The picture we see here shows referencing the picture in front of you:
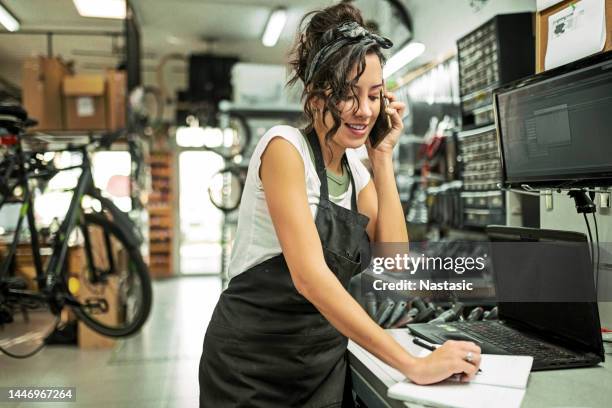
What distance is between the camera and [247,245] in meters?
1.17

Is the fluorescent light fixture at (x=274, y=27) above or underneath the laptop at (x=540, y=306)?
above

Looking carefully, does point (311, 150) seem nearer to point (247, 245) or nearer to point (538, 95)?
point (247, 245)

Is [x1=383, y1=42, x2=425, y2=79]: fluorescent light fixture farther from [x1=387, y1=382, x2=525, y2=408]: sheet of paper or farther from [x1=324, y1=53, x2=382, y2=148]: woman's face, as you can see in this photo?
[x1=387, y1=382, x2=525, y2=408]: sheet of paper

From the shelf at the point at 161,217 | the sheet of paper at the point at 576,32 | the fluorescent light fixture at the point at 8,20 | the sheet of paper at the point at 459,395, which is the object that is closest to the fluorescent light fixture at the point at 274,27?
the shelf at the point at 161,217

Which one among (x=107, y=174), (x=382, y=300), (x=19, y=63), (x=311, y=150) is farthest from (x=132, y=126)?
(x=311, y=150)

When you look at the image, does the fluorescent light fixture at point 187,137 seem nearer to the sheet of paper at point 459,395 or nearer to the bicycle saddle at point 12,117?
the bicycle saddle at point 12,117

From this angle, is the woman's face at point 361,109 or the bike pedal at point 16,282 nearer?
the woman's face at point 361,109

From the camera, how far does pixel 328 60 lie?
3.50 ft

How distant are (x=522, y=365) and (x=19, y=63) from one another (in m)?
3.27

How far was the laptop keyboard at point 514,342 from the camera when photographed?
1.12 meters

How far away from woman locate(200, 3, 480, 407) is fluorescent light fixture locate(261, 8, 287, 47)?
5815 mm

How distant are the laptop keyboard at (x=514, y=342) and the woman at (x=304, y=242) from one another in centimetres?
33

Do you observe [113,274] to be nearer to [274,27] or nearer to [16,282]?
[16,282]

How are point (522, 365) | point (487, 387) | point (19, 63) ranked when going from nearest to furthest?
point (487, 387) → point (522, 365) → point (19, 63)
